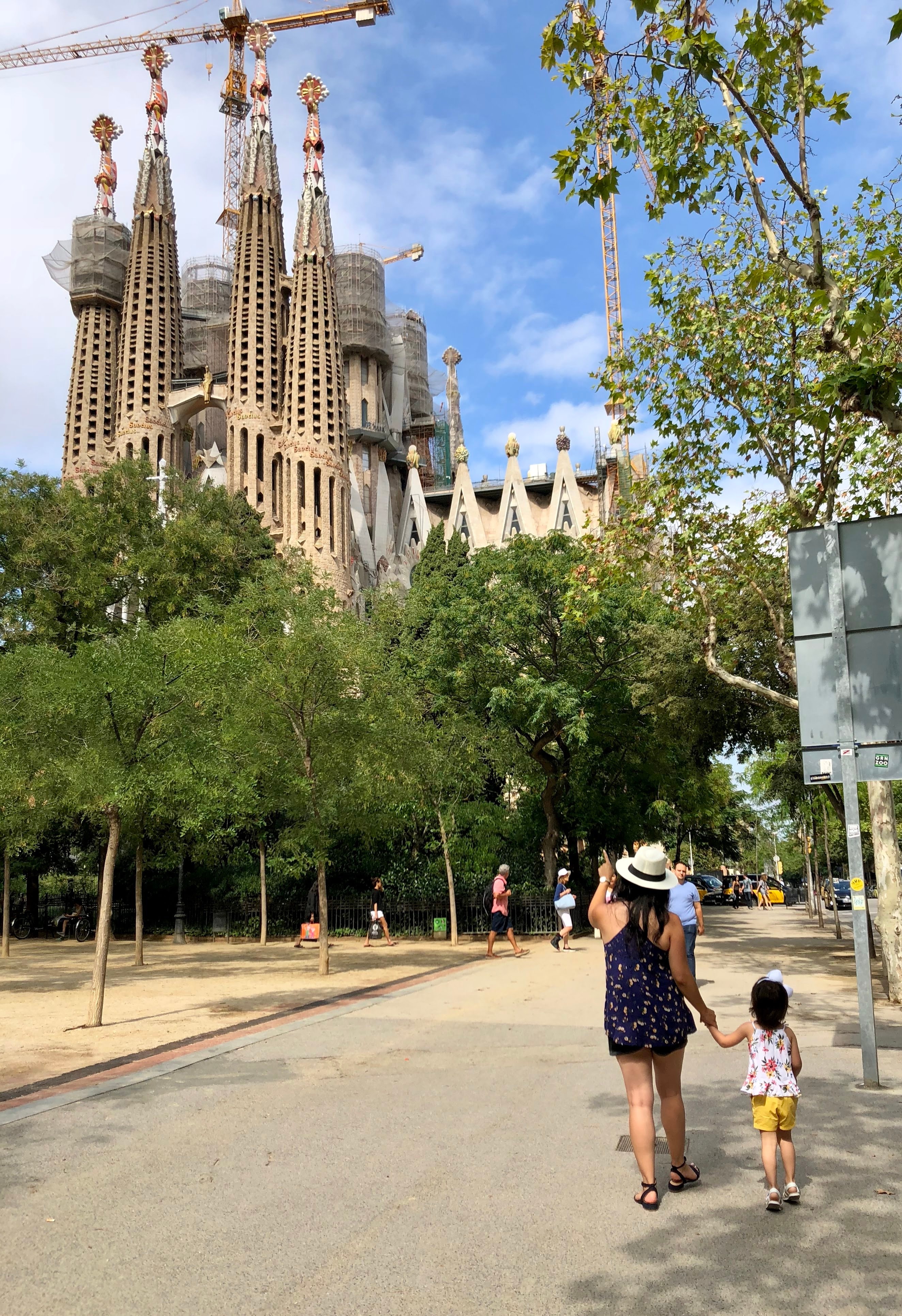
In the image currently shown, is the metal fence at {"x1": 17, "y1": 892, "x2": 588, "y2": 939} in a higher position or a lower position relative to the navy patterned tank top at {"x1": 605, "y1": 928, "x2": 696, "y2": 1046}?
lower

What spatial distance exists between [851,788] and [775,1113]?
3578mm

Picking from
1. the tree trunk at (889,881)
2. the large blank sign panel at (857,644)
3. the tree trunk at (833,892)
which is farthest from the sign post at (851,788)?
the tree trunk at (833,892)

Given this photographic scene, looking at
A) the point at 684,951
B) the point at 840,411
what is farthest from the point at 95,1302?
the point at 840,411

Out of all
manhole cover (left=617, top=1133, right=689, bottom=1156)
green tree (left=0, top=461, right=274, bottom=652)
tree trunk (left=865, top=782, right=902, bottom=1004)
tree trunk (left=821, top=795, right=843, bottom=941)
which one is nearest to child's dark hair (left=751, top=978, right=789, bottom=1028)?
manhole cover (left=617, top=1133, right=689, bottom=1156)

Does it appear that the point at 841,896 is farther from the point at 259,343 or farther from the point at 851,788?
the point at 851,788

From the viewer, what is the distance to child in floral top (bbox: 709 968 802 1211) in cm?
488

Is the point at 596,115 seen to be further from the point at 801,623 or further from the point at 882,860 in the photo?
the point at 882,860

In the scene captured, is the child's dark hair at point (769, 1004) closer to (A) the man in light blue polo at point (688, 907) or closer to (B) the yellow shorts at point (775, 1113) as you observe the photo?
(B) the yellow shorts at point (775, 1113)

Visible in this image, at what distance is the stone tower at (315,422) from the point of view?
203 feet

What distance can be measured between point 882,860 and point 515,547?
14454 mm

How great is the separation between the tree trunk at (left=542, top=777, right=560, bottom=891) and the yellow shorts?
859 inches

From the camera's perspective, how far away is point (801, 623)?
8.23 meters

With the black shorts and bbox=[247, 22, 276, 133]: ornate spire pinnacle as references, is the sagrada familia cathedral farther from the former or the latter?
the black shorts

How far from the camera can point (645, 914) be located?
5.01 metres
